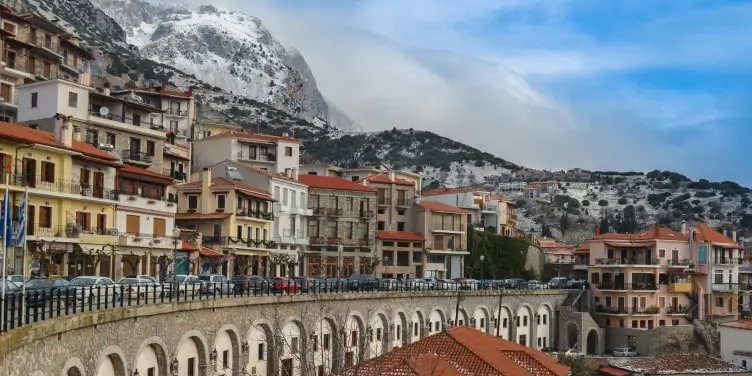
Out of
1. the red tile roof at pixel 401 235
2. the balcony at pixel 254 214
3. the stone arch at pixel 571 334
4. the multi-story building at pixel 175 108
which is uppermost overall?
the multi-story building at pixel 175 108

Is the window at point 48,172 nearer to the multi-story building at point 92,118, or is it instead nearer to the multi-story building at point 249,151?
the multi-story building at point 92,118

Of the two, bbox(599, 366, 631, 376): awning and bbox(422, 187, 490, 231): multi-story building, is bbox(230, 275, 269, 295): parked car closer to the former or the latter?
bbox(599, 366, 631, 376): awning

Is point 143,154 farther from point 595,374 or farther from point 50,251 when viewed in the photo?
point 595,374

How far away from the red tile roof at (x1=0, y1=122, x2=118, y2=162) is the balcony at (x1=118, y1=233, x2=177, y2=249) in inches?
186

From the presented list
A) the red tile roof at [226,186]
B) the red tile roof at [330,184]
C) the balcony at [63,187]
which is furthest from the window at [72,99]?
the red tile roof at [330,184]

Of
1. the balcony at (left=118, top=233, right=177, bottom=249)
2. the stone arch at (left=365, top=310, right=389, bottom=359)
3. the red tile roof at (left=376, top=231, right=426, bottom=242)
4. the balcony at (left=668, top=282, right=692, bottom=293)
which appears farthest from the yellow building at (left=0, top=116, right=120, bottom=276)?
the balcony at (left=668, top=282, right=692, bottom=293)

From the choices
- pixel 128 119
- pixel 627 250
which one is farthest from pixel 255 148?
pixel 627 250

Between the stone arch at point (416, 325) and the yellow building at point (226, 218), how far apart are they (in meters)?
12.7

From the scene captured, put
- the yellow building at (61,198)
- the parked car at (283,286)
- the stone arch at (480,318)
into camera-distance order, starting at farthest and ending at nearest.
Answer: the stone arch at (480,318) → the parked car at (283,286) → the yellow building at (61,198)

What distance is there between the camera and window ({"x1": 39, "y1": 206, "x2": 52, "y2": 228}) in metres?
45.3

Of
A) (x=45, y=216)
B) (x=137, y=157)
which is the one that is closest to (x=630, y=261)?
(x=137, y=157)

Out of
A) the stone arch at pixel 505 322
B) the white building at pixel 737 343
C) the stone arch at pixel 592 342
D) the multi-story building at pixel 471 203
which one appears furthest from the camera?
the multi-story building at pixel 471 203

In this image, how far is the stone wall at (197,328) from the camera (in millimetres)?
22938

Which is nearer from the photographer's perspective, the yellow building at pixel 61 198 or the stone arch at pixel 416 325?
the yellow building at pixel 61 198
